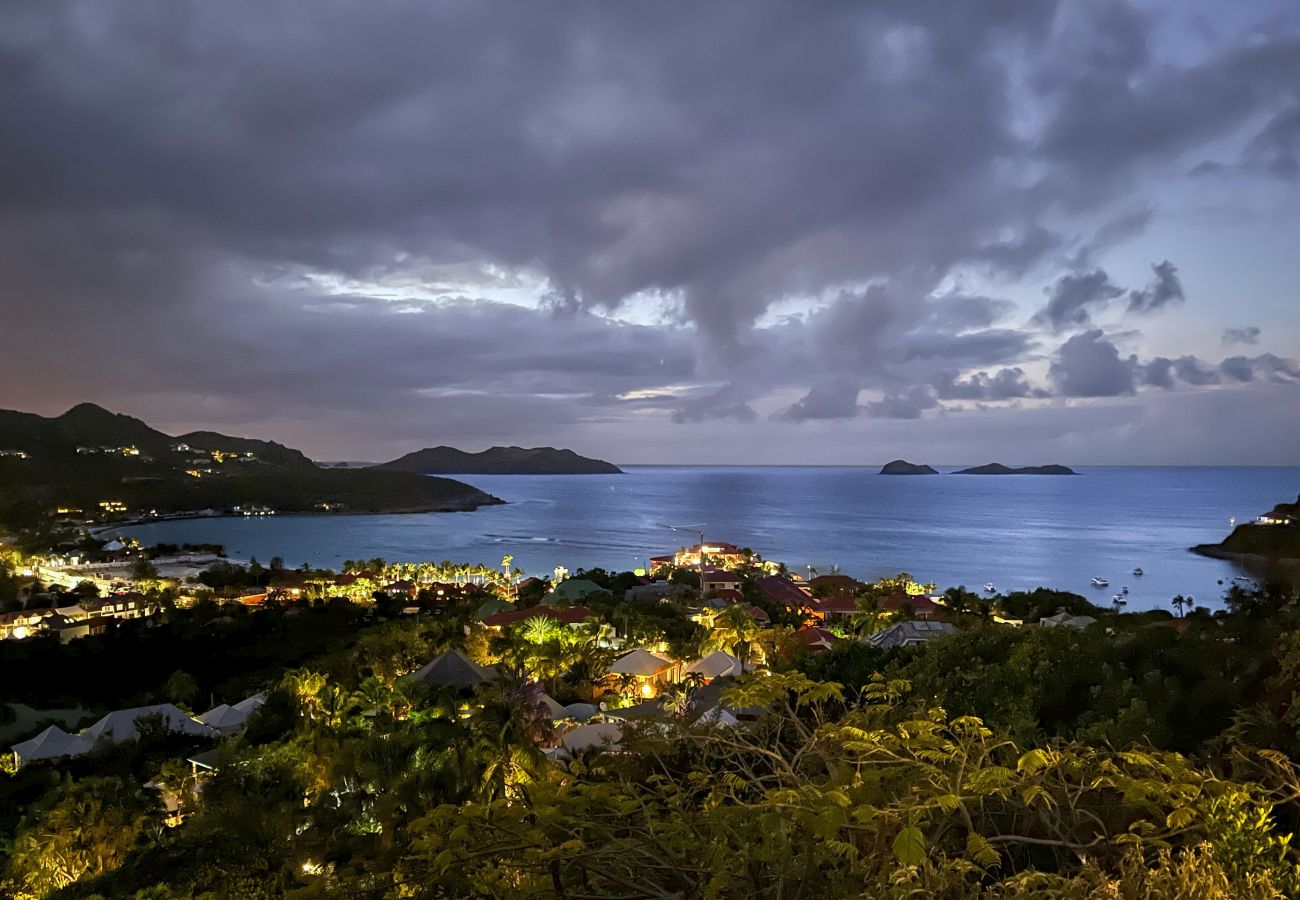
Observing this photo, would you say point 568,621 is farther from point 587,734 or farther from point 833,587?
point 833,587

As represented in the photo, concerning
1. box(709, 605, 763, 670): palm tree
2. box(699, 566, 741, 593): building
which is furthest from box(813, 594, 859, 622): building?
box(709, 605, 763, 670): palm tree

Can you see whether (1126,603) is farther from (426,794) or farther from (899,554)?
(426,794)

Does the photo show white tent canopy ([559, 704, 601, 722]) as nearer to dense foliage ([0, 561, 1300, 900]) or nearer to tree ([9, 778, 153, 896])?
dense foliage ([0, 561, 1300, 900])

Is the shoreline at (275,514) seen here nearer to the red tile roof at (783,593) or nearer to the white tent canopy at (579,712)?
the red tile roof at (783,593)

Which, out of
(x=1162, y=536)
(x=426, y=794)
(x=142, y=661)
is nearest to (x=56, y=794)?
(x=426, y=794)

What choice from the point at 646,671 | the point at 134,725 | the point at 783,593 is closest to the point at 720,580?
the point at 783,593
